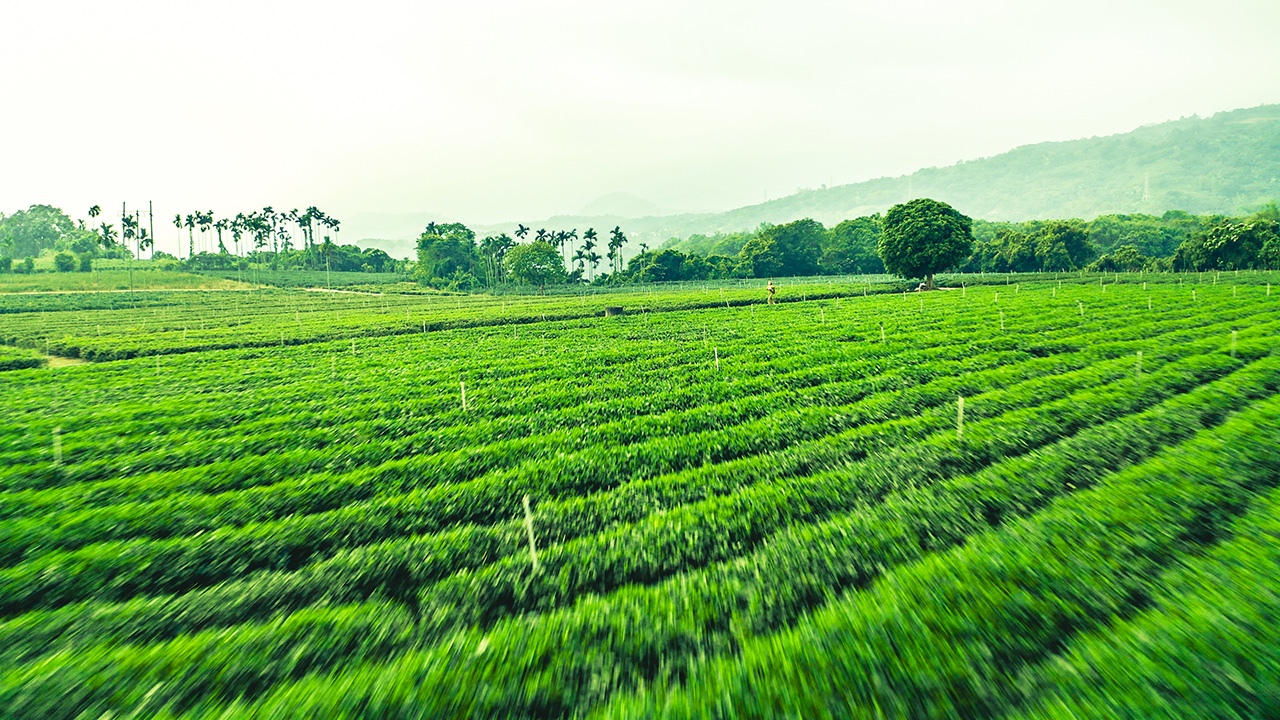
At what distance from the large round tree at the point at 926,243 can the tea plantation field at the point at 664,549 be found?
60107 millimetres

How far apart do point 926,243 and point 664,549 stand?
80.2 meters

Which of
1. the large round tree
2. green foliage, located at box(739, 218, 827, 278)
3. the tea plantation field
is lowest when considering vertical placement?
the tea plantation field

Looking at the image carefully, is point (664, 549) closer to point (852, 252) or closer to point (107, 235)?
point (852, 252)

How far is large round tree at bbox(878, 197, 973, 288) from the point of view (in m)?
74.8

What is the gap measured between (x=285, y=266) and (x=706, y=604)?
22355cm

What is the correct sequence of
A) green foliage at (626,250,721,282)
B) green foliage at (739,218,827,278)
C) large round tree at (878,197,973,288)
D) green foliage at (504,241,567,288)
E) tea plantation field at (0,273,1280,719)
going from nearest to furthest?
tea plantation field at (0,273,1280,719) → large round tree at (878,197,973,288) → green foliage at (504,241,567,288) → green foliage at (739,218,827,278) → green foliage at (626,250,721,282)

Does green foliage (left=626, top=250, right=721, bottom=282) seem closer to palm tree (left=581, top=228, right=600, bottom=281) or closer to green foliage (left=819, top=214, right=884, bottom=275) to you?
palm tree (left=581, top=228, right=600, bottom=281)

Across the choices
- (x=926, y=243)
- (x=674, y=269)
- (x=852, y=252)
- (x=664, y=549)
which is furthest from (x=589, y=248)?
(x=664, y=549)

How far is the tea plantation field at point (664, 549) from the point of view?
18.7 feet

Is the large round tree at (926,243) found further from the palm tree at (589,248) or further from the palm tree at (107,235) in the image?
the palm tree at (107,235)

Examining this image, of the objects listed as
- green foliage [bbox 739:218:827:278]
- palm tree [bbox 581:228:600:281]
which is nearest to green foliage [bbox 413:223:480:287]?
palm tree [bbox 581:228:600:281]

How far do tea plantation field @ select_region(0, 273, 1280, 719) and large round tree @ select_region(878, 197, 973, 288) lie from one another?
60107mm

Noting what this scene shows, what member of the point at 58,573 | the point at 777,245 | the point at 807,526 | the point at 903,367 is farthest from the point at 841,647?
the point at 777,245

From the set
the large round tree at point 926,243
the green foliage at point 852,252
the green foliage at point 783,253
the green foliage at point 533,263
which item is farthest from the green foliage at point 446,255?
the large round tree at point 926,243
